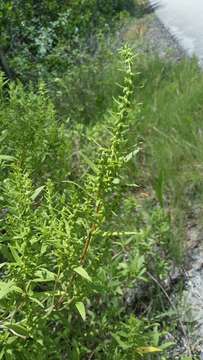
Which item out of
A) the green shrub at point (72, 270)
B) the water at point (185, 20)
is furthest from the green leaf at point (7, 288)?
the water at point (185, 20)

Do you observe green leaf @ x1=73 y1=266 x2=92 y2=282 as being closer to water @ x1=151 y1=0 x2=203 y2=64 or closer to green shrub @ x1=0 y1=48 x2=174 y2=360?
green shrub @ x1=0 y1=48 x2=174 y2=360

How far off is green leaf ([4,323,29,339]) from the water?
4.47m

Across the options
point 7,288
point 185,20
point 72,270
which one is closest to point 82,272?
point 72,270

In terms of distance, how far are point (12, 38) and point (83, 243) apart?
14.3ft

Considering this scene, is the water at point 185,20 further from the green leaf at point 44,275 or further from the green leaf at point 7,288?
the green leaf at point 7,288

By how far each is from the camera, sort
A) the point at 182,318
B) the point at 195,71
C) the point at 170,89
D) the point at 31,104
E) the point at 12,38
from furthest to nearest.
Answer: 1. the point at 12,38
2. the point at 195,71
3. the point at 170,89
4. the point at 31,104
5. the point at 182,318

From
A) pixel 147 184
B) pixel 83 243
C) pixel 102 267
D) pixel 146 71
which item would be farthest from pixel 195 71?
pixel 83 243

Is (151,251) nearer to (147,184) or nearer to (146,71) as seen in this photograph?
(147,184)

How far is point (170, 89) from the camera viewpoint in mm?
4824

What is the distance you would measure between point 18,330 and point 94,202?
0.49 metres

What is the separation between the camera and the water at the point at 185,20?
272 inches

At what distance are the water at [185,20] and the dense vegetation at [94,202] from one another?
1.22 metres

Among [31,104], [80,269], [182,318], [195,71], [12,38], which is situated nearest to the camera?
[80,269]

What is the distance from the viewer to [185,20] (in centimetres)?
795
